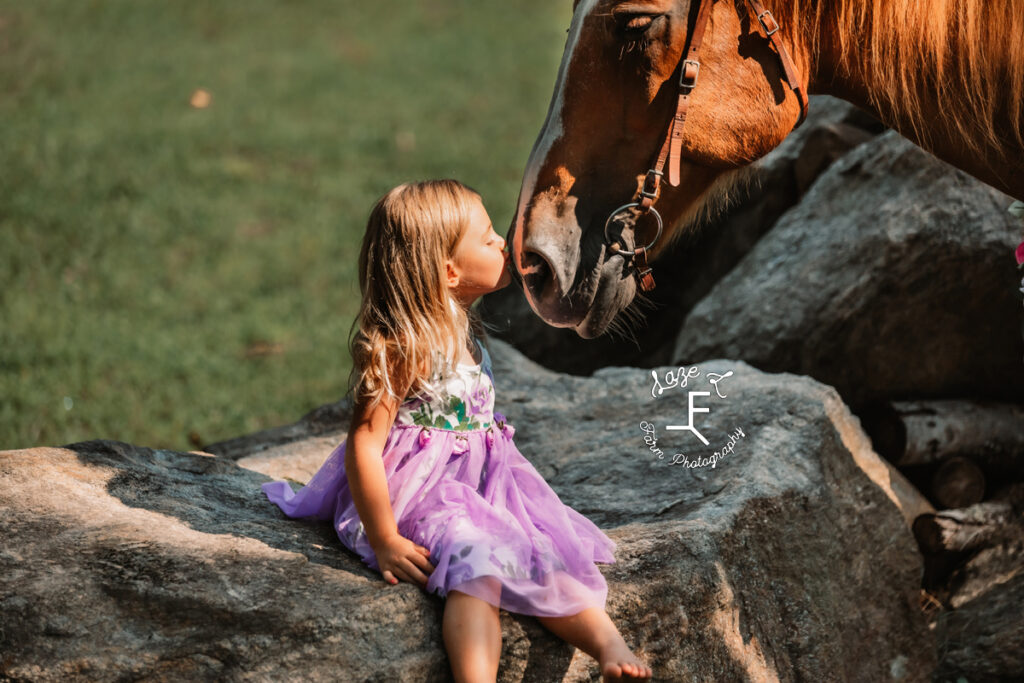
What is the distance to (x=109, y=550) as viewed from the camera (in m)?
2.05

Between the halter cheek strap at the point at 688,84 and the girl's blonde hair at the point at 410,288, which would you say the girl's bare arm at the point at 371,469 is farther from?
the halter cheek strap at the point at 688,84

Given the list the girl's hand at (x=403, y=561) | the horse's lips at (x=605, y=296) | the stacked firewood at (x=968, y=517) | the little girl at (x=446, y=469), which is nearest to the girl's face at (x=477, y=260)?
the little girl at (x=446, y=469)

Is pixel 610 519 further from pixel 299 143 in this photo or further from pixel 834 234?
pixel 299 143

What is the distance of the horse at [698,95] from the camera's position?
2225 millimetres

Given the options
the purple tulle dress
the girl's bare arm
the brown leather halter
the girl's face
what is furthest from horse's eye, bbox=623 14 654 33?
the girl's bare arm

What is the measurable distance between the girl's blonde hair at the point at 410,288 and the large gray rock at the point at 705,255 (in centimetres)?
238

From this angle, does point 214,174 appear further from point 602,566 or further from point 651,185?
point 602,566

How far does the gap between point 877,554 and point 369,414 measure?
1.67 metres

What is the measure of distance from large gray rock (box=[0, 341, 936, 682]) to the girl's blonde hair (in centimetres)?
47

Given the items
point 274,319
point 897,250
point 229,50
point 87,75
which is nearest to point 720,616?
point 897,250

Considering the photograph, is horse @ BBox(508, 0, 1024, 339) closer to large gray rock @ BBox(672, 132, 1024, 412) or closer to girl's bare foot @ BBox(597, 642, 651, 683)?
girl's bare foot @ BBox(597, 642, 651, 683)

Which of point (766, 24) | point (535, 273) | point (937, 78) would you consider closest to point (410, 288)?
point (535, 273)

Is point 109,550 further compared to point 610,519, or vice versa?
point 610,519

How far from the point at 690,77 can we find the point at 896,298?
1.93 meters
